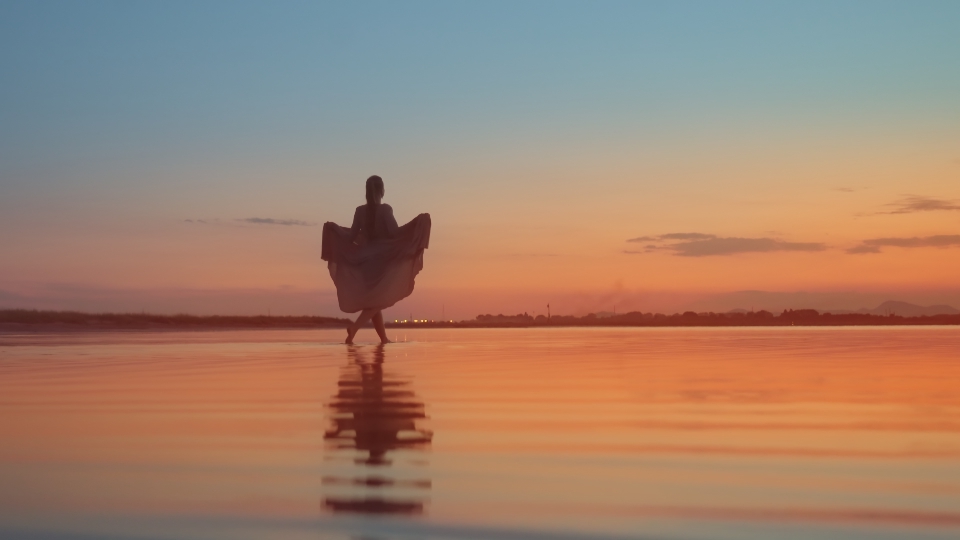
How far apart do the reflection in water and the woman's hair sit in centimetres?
1003

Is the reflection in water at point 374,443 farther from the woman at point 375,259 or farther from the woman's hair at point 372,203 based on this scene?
the woman's hair at point 372,203

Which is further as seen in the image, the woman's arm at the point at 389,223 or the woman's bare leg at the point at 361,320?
the woman's arm at the point at 389,223

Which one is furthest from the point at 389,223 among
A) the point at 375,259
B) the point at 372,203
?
the point at 375,259

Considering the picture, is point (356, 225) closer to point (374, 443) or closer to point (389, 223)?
point (389, 223)

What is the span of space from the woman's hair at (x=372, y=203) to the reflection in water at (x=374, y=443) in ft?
32.9

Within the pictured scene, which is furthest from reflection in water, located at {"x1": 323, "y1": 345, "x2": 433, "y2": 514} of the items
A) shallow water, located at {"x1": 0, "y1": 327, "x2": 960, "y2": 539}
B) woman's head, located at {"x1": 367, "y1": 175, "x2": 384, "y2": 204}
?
woman's head, located at {"x1": 367, "y1": 175, "x2": 384, "y2": 204}

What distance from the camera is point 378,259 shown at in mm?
17141

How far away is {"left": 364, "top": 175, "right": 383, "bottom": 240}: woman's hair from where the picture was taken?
1703cm

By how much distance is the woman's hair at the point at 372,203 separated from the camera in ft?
55.9

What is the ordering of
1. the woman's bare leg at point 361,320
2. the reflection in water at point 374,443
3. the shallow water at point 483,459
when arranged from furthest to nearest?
1. the woman's bare leg at point 361,320
2. the reflection in water at point 374,443
3. the shallow water at point 483,459

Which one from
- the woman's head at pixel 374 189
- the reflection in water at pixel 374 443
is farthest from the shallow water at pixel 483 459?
the woman's head at pixel 374 189

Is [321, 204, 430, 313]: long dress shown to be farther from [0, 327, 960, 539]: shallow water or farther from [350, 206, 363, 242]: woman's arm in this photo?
[0, 327, 960, 539]: shallow water

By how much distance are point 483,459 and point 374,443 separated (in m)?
0.60

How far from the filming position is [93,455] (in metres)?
3.54
